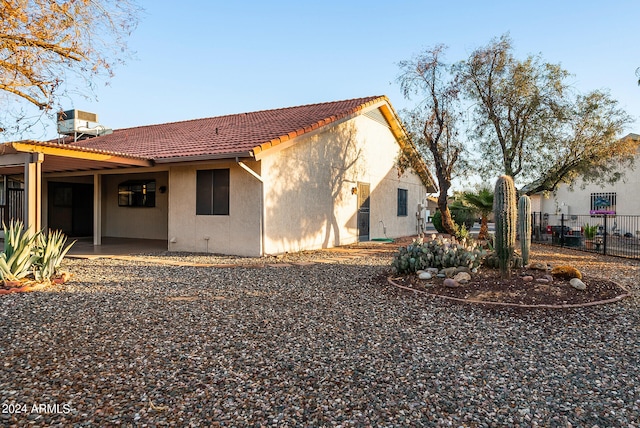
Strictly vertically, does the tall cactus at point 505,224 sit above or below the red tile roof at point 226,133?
below

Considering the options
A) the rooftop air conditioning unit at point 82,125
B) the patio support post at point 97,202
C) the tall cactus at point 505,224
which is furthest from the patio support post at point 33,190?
the rooftop air conditioning unit at point 82,125

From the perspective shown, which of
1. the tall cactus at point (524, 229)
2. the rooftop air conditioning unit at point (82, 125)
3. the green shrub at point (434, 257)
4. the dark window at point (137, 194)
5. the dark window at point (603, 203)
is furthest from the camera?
the dark window at point (603, 203)

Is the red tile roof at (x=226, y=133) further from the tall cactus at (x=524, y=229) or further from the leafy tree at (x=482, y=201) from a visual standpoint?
the tall cactus at (x=524, y=229)

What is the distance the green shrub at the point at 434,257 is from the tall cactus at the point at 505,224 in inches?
18.9

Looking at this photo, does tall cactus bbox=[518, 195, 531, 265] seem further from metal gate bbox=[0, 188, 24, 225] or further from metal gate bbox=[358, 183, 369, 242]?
metal gate bbox=[0, 188, 24, 225]

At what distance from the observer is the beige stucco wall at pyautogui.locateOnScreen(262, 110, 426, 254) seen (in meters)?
11.0

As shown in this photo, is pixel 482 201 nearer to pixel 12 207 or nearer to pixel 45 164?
pixel 45 164

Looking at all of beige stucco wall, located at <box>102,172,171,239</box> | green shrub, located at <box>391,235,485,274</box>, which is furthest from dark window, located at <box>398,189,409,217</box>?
green shrub, located at <box>391,235,485,274</box>

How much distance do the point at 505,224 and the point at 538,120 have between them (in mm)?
7880

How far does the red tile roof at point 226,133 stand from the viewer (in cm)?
1062

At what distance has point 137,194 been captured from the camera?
1565 centimetres

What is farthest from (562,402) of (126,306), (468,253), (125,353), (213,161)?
(213,161)

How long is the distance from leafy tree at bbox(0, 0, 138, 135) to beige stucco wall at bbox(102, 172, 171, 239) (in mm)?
6537

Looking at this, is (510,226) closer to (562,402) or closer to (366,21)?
(562,402)
